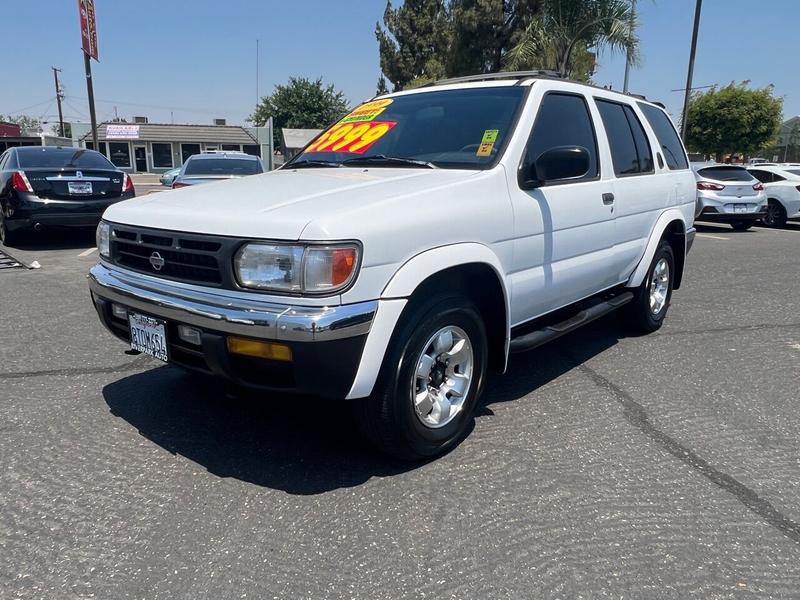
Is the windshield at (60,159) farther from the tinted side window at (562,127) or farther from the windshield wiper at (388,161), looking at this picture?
the tinted side window at (562,127)

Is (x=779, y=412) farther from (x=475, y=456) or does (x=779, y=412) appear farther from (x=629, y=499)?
(x=475, y=456)

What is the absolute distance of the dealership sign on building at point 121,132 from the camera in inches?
1806

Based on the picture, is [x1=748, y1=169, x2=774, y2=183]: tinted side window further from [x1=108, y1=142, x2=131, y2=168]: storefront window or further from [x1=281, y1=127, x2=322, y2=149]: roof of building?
[x1=108, y1=142, x2=131, y2=168]: storefront window

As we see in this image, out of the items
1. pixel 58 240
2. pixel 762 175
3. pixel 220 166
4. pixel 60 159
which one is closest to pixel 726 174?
pixel 762 175

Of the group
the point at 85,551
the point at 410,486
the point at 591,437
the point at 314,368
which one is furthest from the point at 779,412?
the point at 85,551

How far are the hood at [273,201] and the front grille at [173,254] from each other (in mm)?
47

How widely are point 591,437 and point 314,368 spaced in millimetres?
1700

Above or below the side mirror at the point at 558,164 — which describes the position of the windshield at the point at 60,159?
below

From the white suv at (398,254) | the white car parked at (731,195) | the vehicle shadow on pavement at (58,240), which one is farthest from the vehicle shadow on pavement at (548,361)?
the white car parked at (731,195)

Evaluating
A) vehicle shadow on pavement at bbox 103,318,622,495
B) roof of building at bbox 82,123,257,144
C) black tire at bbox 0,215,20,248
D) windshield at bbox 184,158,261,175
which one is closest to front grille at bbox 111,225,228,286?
vehicle shadow on pavement at bbox 103,318,622,495

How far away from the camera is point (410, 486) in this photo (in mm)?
2859

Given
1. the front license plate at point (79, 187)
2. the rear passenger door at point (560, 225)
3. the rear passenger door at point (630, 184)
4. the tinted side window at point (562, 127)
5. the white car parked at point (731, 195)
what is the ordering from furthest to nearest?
the white car parked at point (731, 195)
the front license plate at point (79, 187)
the rear passenger door at point (630, 184)
the tinted side window at point (562, 127)
the rear passenger door at point (560, 225)

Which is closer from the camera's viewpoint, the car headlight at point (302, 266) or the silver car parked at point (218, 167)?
the car headlight at point (302, 266)

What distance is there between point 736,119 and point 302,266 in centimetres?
3072
